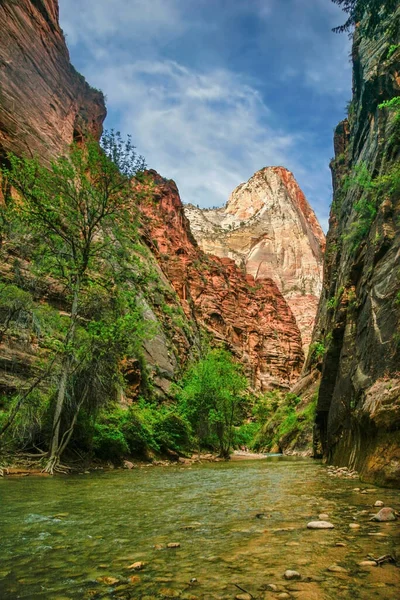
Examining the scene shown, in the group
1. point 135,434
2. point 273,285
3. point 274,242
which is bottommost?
point 135,434

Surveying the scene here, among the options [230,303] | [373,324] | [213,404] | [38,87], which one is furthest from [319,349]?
[230,303]

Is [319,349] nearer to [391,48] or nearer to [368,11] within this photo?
[391,48]

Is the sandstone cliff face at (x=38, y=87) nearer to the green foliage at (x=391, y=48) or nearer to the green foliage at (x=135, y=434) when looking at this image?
the green foliage at (x=135, y=434)

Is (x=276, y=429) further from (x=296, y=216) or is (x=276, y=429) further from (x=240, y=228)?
(x=296, y=216)

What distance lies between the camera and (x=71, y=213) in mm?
14602

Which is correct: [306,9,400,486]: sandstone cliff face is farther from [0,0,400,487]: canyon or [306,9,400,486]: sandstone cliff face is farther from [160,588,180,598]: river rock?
[160,588,180,598]: river rock

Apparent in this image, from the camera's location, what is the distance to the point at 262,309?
102 meters

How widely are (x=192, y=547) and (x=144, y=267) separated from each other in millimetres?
13051

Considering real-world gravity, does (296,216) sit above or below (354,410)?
above

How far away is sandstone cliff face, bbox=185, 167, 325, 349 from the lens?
122 metres

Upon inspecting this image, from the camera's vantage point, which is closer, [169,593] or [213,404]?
[169,593]

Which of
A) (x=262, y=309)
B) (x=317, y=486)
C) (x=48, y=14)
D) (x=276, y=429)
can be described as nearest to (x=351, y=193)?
(x=317, y=486)

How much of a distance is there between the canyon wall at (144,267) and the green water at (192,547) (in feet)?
28.8

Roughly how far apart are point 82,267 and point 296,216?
13408 centimetres
